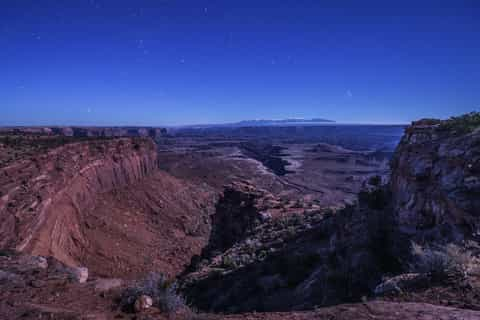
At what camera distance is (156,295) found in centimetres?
496

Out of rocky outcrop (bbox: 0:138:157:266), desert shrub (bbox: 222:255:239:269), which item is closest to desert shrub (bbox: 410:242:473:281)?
desert shrub (bbox: 222:255:239:269)

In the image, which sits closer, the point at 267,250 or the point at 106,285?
the point at 106,285

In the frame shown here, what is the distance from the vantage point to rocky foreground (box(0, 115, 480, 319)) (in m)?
4.69

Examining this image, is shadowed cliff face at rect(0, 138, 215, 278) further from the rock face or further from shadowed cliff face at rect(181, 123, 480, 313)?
the rock face

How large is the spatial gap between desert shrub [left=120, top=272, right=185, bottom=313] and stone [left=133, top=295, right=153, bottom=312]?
0.09 m

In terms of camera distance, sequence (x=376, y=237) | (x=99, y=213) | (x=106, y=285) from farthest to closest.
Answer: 1. (x=99, y=213)
2. (x=376, y=237)
3. (x=106, y=285)

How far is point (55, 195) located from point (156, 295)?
59.5ft

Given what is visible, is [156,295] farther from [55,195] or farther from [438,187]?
[55,195]

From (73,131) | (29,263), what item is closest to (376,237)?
(29,263)

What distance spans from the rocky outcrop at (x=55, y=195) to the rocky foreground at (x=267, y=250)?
0.29ft

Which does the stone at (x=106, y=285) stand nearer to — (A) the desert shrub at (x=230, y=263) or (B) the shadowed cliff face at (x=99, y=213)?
(A) the desert shrub at (x=230, y=263)

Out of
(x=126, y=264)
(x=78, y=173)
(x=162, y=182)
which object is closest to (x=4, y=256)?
(x=126, y=264)

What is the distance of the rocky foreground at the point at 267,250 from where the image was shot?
185 inches

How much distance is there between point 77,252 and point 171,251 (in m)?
6.86
